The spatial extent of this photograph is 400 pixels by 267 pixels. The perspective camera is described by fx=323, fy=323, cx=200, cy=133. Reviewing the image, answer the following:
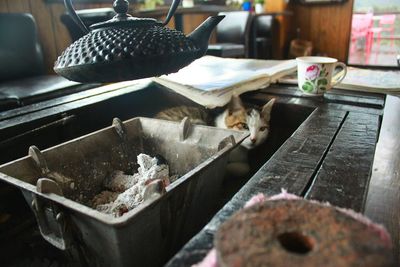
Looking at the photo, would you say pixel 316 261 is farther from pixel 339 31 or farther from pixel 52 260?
pixel 339 31

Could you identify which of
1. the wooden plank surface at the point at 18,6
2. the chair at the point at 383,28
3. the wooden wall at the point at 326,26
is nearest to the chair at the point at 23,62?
the wooden plank surface at the point at 18,6

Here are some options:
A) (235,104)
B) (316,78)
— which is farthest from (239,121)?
(316,78)

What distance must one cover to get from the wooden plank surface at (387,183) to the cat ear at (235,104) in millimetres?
547

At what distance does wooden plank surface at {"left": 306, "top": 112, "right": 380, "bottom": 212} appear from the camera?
600 mm

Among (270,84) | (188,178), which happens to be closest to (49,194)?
(188,178)

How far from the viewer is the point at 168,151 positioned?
1150 millimetres

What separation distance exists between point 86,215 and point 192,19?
4.48 metres

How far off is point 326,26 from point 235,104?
4827mm

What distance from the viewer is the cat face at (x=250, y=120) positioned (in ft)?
4.30

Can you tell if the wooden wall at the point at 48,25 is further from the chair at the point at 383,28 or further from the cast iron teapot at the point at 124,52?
the chair at the point at 383,28

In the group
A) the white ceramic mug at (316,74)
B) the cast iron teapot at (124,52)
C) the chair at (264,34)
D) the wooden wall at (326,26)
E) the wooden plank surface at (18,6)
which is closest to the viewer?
the cast iron teapot at (124,52)

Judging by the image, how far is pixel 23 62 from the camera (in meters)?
2.20

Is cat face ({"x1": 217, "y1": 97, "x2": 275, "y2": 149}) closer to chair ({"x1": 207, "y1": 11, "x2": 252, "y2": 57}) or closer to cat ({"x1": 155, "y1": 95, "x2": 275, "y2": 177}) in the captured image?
cat ({"x1": 155, "y1": 95, "x2": 275, "y2": 177})

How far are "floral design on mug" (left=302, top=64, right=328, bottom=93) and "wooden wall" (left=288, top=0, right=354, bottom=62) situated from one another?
15.5 feet
